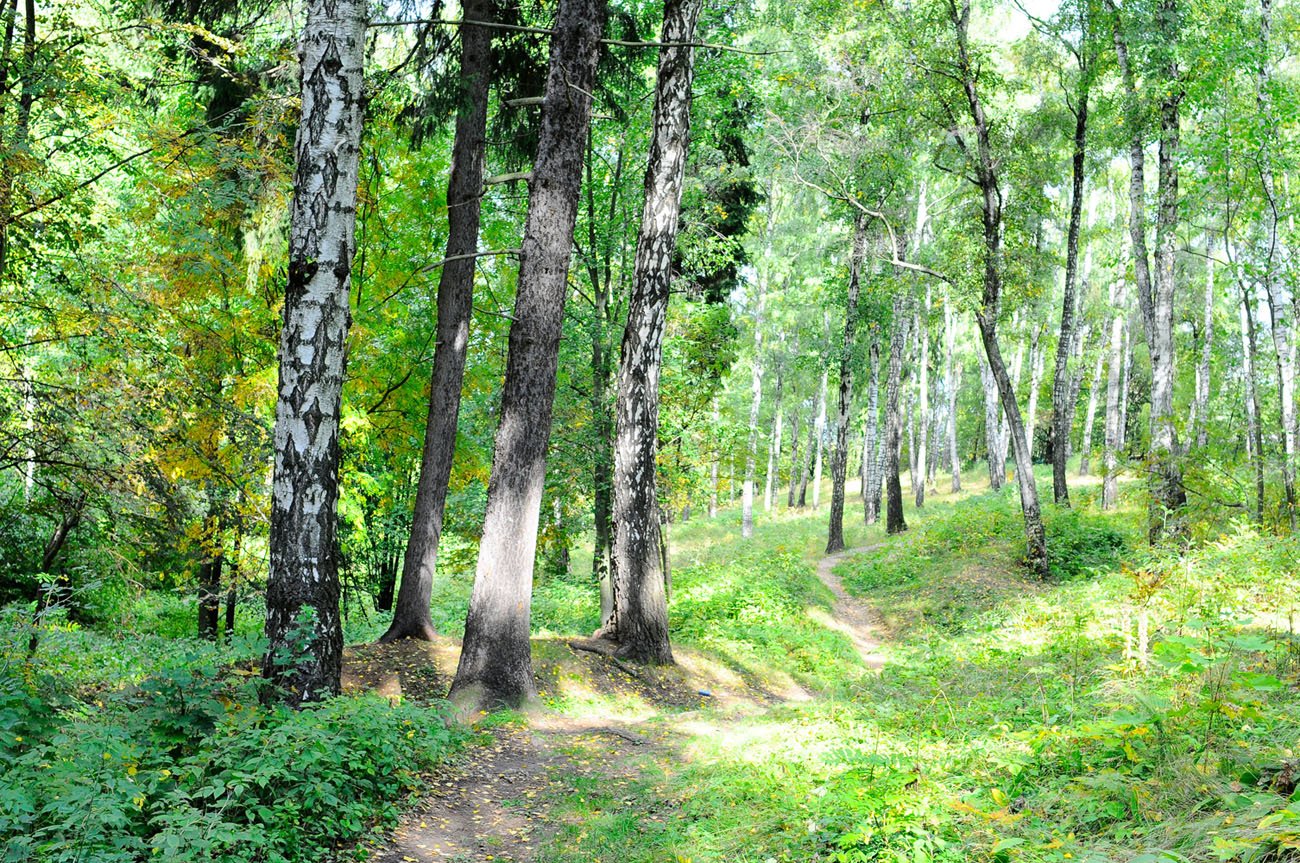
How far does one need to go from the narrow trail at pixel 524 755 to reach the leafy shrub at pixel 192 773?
14.0 inches

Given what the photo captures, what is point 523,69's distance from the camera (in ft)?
35.8

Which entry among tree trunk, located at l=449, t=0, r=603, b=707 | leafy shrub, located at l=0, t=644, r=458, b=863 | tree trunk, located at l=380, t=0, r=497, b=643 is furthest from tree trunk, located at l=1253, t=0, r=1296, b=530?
leafy shrub, located at l=0, t=644, r=458, b=863

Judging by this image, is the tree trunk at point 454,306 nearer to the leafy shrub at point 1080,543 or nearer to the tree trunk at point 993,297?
the tree trunk at point 993,297

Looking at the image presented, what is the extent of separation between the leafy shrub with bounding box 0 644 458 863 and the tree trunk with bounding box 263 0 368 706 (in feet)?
1.65

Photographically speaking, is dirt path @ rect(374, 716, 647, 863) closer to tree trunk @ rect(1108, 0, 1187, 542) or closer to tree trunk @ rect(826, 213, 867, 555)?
tree trunk @ rect(1108, 0, 1187, 542)

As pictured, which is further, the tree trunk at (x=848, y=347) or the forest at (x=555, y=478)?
the tree trunk at (x=848, y=347)

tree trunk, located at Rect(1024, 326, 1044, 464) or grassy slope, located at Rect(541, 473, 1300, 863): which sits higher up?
tree trunk, located at Rect(1024, 326, 1044, 464)

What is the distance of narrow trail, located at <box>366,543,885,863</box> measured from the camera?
4906 mm

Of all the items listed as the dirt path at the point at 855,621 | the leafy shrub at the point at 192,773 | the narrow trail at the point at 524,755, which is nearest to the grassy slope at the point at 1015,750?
the narrow trail at the point at 524,755

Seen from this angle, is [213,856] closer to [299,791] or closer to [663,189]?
[299,791]

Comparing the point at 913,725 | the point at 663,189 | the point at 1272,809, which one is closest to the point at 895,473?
the point at 663,189

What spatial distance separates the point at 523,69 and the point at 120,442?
23.2 feet

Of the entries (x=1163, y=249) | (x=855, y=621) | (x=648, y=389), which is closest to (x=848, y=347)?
(x=1163, y=249)

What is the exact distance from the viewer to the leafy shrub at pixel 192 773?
3.36 metres
